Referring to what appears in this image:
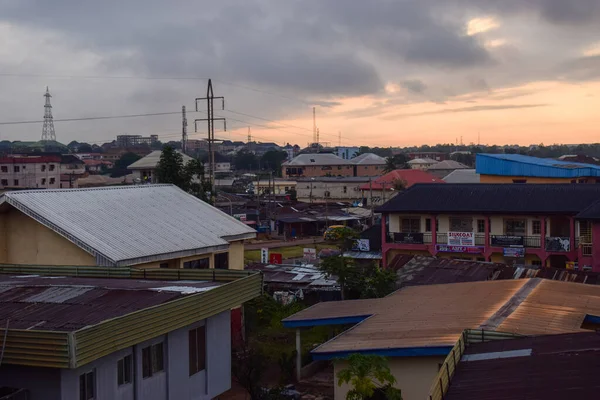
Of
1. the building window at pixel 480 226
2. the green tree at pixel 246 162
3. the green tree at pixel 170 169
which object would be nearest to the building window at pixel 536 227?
the building window at pixel 480 226

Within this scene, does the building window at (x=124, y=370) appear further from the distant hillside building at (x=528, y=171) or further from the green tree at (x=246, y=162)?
the green tree at (x=246, y=162)

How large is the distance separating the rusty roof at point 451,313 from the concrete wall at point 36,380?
5.76 meters

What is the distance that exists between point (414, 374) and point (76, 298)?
673 centimetres

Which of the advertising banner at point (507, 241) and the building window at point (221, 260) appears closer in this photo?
the building window at point (221, 260)

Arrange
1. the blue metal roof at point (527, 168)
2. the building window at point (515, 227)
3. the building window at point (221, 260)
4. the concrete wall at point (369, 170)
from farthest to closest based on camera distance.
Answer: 1. the concrete wall at point (369, 170)
2. the blue metal roof at point (527, 168)
3. the building window at point (515, 227)
4. the building window at point (221, 260)

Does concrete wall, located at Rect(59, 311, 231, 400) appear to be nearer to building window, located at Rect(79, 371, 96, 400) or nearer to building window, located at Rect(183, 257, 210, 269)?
building window, located at Rect(79, 371, 96, 400)

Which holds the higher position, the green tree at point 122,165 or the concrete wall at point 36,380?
the green tree at point 122,165

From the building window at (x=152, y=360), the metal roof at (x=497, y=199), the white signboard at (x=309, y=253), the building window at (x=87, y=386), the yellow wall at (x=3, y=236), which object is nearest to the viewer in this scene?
the building window at (x=87, y=386)

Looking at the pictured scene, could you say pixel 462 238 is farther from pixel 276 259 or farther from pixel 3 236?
pixel 3 236

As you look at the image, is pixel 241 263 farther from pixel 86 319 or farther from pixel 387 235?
pixel 387 235

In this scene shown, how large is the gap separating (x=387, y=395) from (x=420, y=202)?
2668 cm

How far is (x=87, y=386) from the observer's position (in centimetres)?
1091

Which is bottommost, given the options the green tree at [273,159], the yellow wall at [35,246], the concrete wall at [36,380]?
the concrete wall at [36,380]

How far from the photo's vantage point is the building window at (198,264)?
2081cm
